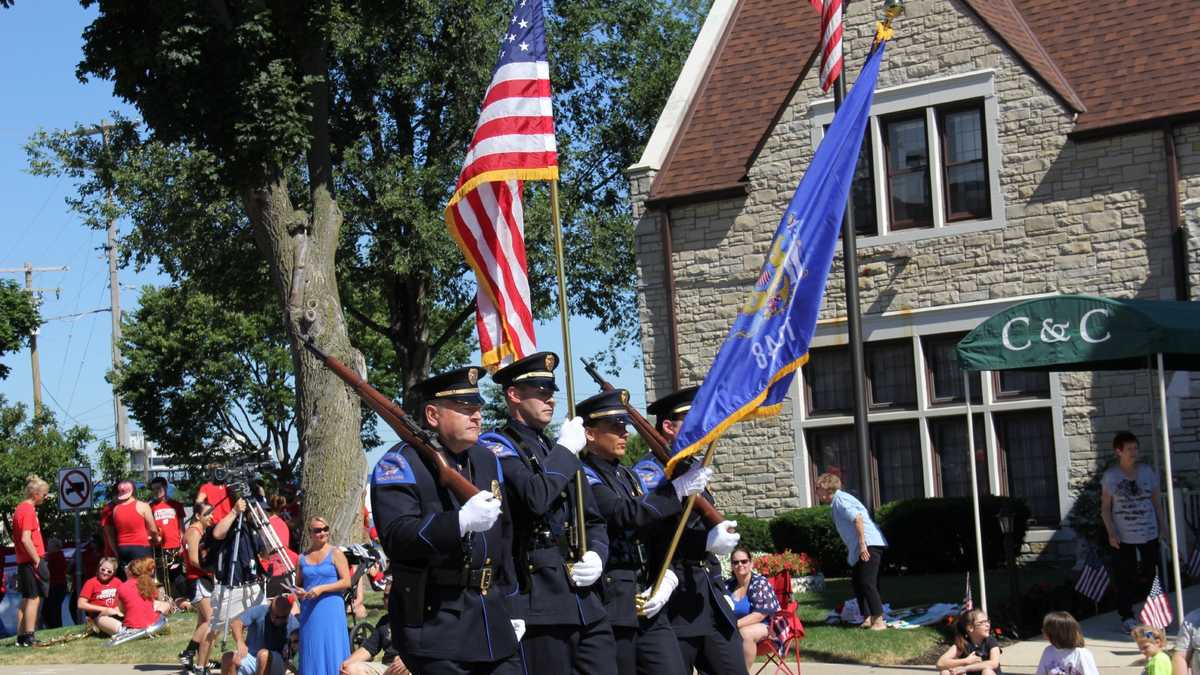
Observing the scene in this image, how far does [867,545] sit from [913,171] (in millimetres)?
8171

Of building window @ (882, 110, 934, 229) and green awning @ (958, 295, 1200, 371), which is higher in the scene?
building window @ (882, 110, 934, 229)

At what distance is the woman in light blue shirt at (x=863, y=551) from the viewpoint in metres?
14.5

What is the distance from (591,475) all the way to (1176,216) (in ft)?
43.3

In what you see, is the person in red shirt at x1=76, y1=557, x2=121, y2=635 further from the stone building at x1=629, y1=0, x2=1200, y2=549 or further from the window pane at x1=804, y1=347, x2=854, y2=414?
the window pane at x1=804, y1=347, x2=854, y2=414

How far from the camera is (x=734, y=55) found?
24.0 meters

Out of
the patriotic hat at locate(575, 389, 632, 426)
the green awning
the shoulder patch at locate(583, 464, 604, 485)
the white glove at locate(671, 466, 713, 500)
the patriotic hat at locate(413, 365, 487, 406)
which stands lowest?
the white glove at locate(671, 466, 713, 500)

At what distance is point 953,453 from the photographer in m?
21.0

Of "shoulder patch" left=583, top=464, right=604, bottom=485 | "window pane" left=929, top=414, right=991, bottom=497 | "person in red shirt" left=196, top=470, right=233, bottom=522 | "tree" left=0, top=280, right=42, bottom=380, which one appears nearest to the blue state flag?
"shoulder patch" left=583, top=464, right=604, bottom=485

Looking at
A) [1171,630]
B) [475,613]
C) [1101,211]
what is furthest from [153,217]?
[475,613]

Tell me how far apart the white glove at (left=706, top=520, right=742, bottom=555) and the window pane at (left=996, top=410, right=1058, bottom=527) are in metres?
12.7

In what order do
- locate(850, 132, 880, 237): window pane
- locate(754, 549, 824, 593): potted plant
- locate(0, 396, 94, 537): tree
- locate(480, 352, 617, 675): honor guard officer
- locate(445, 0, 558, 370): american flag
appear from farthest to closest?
locate(0, 396, 94, 537): tree
locate(850, 132, 880, 237): window pane
locate(754, 549, 824, 593): potted plant
locate(445, 0, 558, 370): american flag
locate(480, 352, 617, 675): honor guard officer

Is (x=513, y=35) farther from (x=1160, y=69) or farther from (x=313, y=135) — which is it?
(x=1160, y=69)

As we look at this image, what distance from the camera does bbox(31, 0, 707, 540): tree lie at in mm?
17016

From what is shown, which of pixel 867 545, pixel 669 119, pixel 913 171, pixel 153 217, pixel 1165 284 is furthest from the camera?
pixel 153 217
